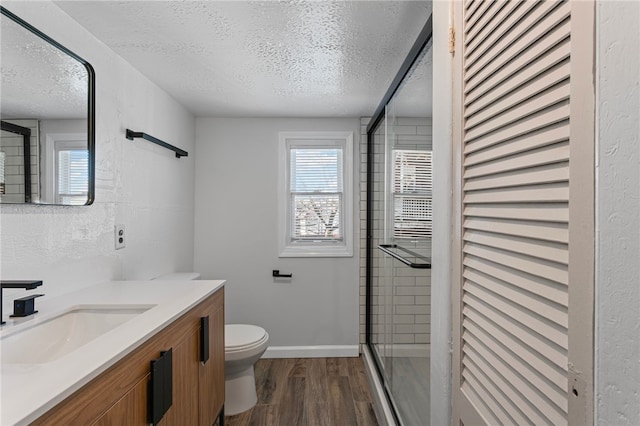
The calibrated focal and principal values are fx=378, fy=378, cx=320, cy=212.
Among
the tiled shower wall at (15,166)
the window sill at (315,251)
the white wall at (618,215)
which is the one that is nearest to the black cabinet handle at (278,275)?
the window sill at (315,251)

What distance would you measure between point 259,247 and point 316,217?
0.59m

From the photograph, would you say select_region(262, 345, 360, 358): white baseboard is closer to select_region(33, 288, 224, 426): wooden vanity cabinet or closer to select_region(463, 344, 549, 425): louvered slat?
select_region(33, 288, 224, 426): wooden vanity cabinet

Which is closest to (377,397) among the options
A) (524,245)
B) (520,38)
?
(524,245)

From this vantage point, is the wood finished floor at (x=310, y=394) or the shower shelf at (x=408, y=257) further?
the wood finished floor at (x=310, y=394)

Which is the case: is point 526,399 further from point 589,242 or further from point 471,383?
point 589,242

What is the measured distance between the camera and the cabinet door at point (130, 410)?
3.16 feet

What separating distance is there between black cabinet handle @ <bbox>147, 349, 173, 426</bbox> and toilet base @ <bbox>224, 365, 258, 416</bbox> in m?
1.29

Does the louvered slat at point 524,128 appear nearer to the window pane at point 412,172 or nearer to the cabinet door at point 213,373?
the window pane at point 412,172

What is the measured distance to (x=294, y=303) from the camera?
11.3 feet

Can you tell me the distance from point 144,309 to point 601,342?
143 cm

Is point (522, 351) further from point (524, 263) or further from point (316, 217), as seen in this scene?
point (316, 217)

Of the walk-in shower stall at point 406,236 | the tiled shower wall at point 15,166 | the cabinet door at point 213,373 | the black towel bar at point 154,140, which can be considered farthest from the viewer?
the black towel bar at point 154,140

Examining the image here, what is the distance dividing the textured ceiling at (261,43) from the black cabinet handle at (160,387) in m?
1.42

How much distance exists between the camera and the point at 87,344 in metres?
1.03
